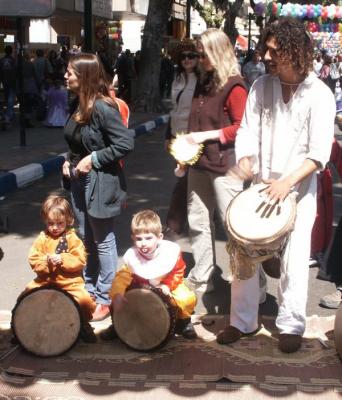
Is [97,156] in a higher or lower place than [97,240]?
higher

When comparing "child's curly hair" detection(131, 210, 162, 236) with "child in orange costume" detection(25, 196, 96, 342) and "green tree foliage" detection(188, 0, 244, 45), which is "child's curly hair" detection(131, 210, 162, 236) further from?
"green tree foliage" detection(188, 0, 244, 45)

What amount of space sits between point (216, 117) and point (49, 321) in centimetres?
→ 165

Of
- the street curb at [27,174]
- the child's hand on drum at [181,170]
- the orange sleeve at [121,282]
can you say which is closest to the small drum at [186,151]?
the child's hand on drum at [181,170]

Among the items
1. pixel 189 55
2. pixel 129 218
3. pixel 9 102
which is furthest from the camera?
pixel 9 102

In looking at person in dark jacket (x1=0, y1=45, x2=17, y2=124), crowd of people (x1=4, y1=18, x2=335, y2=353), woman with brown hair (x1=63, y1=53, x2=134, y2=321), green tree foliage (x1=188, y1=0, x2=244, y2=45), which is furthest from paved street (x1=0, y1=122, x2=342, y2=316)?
green tree foliage (x1=188, y1=0, x2=244, y2=45)

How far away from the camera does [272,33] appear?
419 cm

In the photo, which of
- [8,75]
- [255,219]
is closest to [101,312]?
[255,219]

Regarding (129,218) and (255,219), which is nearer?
(255,219)

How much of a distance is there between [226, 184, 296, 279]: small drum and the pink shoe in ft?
3.63

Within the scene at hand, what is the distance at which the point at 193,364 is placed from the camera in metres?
4.25

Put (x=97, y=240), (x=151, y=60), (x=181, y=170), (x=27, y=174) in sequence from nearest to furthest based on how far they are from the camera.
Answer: (x=97, y=240), (x=181, y=170), (x=27, y=174), (x=151, y=60)

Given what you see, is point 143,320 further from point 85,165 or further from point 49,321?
point 85,165

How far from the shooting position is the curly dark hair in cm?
411

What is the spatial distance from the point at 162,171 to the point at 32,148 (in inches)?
97.4
